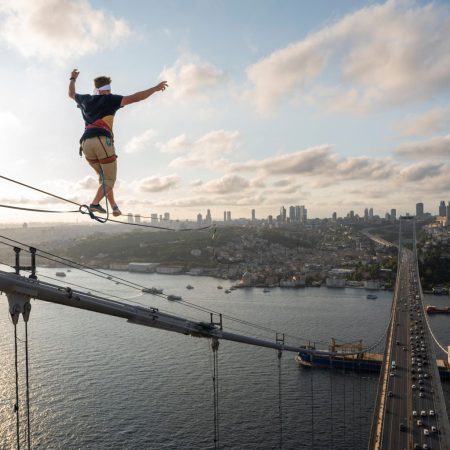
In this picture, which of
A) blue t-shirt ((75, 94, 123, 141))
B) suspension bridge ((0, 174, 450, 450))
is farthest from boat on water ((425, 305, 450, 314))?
blue t-shirt ((75, 94, 123, 141))

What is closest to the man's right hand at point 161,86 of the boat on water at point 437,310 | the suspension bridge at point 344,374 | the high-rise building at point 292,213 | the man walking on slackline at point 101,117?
the man walking on slackline at point 101,117

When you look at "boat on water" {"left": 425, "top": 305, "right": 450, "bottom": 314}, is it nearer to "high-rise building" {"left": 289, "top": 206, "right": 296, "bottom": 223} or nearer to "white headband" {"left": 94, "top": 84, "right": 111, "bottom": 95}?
"white headband" {"left": 94, "top": 84, "right": 111, "bottom": 95}

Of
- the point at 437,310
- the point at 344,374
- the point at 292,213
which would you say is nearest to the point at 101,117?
the point at 344,374

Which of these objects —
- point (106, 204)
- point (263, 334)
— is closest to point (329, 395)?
point (263, 334)

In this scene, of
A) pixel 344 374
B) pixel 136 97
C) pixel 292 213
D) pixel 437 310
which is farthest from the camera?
pixel 292 213

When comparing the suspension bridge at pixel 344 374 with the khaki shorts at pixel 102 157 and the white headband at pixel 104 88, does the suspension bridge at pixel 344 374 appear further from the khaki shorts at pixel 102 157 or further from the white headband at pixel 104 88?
the white headband at pixel 104 88

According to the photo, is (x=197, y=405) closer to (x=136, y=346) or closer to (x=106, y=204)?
(x=136, y=346)

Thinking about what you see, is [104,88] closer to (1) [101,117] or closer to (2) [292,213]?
(1) [101,117]

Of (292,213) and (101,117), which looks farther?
(292,213)
